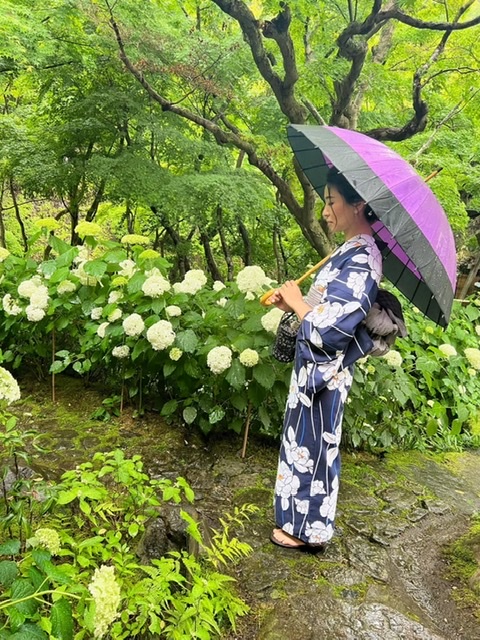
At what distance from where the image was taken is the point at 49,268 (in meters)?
3.42

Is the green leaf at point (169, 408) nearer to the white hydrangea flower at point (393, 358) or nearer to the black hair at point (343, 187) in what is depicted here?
the white hydrangea flower at point (393, 358)

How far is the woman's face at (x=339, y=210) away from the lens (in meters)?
2.00

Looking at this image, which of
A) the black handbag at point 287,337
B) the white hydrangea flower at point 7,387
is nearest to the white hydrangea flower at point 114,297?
the black handbag at point 287,337

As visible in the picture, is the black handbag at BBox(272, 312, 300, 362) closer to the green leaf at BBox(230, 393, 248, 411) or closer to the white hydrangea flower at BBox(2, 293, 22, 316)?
the green leaf at BBox(230, 393, 248, 411)

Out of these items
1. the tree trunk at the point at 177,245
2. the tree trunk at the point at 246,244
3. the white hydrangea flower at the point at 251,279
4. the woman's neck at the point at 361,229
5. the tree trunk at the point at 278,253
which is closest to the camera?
the woman's neck at the point at 361,229

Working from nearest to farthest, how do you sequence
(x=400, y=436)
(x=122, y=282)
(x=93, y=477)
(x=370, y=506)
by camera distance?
1. (x=93, y=477)
2. (x=370, y=506)
3. (x=122, y=282)
4. (x=400, y=436)

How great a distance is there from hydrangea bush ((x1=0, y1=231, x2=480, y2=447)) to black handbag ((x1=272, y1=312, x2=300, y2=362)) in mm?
313

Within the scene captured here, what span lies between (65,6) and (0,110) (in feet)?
15.3

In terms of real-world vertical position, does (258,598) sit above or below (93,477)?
below

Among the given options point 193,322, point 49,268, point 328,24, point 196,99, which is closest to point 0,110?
point 196,99

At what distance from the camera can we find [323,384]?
6.50 feet

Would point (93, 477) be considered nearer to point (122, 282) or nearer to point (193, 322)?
point (193, 322)

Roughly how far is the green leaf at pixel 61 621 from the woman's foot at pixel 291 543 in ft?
4.32

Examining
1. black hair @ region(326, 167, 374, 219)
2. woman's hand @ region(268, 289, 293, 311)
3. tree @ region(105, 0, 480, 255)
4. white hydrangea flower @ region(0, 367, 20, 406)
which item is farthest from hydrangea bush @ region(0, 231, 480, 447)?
tree @ region(105, 0, 480, 255)
